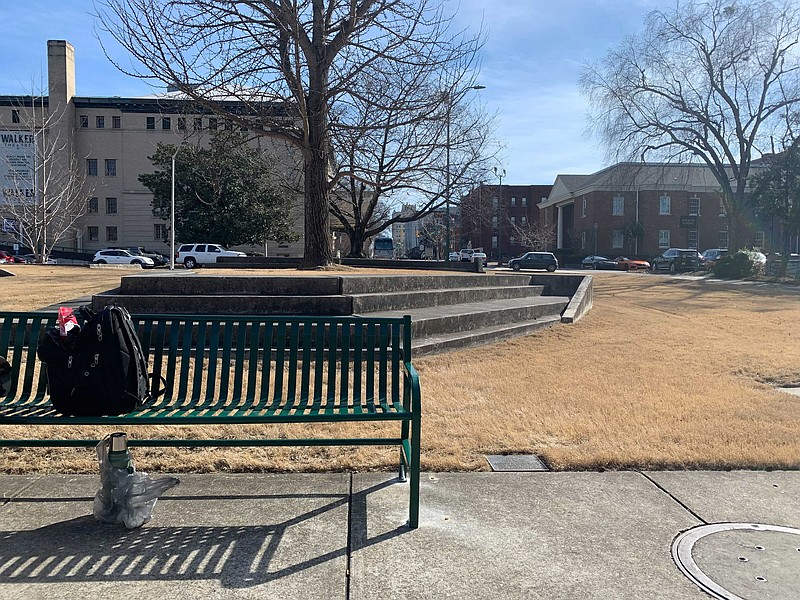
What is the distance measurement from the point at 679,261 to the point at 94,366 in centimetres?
4519

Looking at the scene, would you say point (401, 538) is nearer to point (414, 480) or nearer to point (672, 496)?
point (414, 480)

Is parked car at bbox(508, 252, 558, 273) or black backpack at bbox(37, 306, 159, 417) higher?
parked car at bbox(508, 252, 558, 273)

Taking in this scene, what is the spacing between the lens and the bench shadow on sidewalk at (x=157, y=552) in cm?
303

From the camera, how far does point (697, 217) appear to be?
64.6 meters

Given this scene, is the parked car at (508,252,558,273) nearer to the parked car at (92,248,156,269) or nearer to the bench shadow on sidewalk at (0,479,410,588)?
the parked car at (92,248,156,269)

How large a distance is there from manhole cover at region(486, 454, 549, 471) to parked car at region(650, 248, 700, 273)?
42.4 meters

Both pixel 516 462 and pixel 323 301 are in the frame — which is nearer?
pixel 516 462

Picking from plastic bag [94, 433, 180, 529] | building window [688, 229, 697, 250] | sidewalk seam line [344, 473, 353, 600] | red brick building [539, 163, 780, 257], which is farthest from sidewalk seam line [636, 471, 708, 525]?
building window [688, 229, 697, 250]

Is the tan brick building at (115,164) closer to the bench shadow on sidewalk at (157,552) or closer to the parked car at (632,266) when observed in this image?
the parked car at (632,266)

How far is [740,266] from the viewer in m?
33.2

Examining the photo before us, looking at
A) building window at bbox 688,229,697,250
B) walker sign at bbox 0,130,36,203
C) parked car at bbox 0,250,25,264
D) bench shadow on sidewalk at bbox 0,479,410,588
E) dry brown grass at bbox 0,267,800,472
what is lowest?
bench shadow on sidewalk at bbox 0,479,410,588

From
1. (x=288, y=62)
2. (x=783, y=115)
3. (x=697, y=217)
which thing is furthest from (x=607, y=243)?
(x=288, y=62)

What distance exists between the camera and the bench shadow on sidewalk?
303 centimetres

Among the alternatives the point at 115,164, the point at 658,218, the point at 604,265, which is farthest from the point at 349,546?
the point at 658,218
